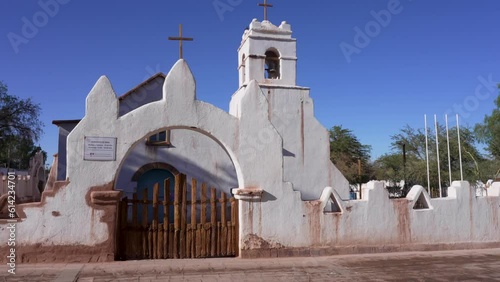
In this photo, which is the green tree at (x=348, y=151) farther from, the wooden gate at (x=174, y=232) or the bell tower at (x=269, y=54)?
the wooden gate at (x=174, y=232)

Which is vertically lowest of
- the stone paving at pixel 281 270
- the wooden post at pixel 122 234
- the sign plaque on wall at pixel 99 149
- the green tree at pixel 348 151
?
the stone paving at pixel 281 270

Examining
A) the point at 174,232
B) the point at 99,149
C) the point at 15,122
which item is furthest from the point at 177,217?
the point at 15,122

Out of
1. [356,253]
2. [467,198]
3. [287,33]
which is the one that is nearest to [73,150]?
[356,253]

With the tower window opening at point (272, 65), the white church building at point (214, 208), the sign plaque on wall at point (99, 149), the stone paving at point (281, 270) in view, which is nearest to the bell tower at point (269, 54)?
the tower window opening at point (272, 65)

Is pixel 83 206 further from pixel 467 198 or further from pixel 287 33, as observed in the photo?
pixel 287 33

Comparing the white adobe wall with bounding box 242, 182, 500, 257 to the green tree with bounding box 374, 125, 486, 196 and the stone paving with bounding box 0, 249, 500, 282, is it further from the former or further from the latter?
the green tree with bounding box 374, 125, 486, 196

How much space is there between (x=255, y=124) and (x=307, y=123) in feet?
23.6

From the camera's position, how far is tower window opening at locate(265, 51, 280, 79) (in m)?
15.9

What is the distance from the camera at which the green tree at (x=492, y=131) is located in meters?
28.5

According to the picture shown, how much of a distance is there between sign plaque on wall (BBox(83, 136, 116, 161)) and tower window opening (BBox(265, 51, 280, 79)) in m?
8.98

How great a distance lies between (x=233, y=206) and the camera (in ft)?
28.8

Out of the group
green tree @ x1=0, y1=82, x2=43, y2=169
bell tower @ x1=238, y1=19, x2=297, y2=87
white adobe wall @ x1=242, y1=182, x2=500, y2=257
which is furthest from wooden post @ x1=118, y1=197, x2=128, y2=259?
green tree @ x1=0, y1=82, x2=43, y2=169

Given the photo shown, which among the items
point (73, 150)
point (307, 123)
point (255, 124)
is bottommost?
point (73, 150)

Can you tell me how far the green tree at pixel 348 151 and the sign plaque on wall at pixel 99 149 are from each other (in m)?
25.2
